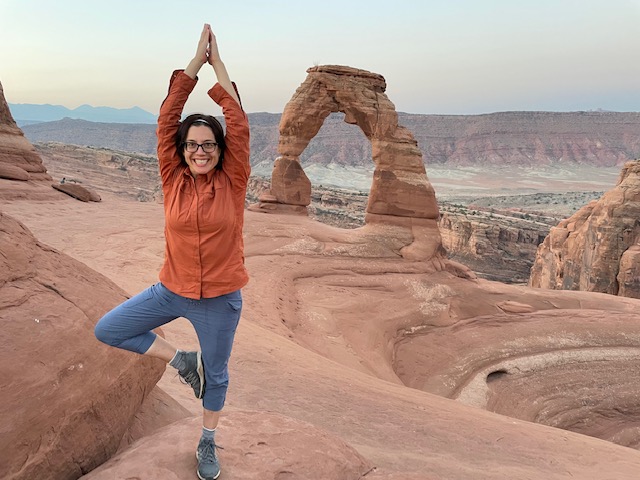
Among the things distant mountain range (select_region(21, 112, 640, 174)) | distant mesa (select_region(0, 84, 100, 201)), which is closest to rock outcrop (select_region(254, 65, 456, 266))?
distant mesa (select_region(0, 84, 100, 201))

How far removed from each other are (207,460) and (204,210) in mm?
1373

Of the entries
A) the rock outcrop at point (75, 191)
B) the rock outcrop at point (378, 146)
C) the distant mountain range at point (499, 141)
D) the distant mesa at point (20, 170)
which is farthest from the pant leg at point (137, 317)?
the distant mountain range at point (499, 141)

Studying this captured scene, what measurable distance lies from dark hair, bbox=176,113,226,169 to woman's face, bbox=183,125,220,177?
0.08ft

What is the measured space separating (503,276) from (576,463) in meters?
29.3

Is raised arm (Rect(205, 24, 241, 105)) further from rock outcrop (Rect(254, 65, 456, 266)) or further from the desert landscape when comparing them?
rock outcrop (Rect(254, 65, 456, 266))

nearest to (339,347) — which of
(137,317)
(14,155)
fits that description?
(137,317)

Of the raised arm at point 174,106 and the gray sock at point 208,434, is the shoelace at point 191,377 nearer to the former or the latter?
the gray sock at point 208,434

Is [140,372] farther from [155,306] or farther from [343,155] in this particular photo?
[343,155]

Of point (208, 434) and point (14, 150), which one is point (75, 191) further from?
point (208, 434)

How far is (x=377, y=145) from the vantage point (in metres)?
16.7

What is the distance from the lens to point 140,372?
3109 millimetres

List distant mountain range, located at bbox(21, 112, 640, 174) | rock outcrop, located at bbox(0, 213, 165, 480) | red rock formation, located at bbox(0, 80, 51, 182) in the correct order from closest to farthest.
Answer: rock outcrop, located at bbox(0, 213, 165, 480)
red rock formation, located at bbox(0, 80, 51, 182)
distant mountain range, located at bbox(21, 112, 640, 174)

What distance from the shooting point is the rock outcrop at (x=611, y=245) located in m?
19.7

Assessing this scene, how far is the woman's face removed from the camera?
253 centimetres
